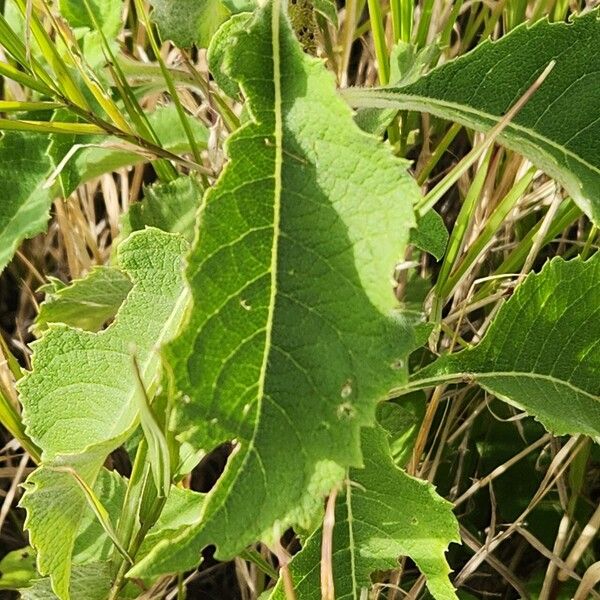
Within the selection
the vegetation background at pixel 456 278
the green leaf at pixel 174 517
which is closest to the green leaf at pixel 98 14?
the vegetation background at pixel 456 278

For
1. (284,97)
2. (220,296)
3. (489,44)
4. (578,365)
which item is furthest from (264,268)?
(578,365)

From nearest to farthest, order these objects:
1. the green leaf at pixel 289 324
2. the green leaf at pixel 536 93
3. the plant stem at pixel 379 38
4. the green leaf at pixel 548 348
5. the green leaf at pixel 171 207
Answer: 1. the green leaf at pixel 289 324
2. the green leaf at pixel 536 93
3. the green leaf at pixel 548 348
4. the plant stem at pixel 379 38
5. the green leaf at pixel 171 207

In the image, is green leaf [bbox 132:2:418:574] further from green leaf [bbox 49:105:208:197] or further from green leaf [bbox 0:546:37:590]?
green leaf [bbox 0:546:37:590]

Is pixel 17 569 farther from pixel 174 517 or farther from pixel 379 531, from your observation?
pixel 379 531

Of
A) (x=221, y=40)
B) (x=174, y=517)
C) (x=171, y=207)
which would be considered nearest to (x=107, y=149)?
(x=171, y=207)

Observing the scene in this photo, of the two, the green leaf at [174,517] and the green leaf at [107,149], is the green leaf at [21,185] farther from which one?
the green leaf at [174,517]
